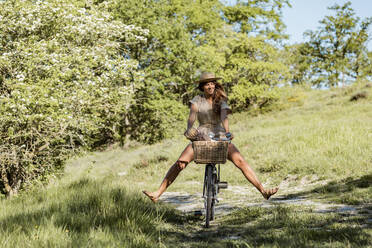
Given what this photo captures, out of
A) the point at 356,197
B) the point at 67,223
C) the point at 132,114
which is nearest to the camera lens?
the point at 67,223

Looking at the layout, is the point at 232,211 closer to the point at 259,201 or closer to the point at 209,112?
the point at 259,201

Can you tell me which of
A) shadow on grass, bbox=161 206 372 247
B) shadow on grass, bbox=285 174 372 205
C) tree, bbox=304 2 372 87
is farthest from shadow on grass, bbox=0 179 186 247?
tree, bbox=304 2 372 87

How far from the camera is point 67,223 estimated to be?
15.1 ft

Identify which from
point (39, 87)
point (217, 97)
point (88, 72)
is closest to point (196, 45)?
point (88, 72)

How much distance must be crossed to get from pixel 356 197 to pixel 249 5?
96.6 ft

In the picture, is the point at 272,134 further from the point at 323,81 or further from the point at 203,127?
the point at 323,81

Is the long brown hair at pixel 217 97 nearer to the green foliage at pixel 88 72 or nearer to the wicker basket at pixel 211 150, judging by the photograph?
the wicker basket at pixel 211 150

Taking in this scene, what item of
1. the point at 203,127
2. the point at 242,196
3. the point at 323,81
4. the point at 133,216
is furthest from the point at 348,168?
the point at 323,81

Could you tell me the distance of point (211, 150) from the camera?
5.08 m

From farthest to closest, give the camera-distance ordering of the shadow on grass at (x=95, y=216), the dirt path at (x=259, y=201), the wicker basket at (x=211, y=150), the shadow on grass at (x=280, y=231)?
1. the dirt path at (x=259, y=201)
2. the wicker basket at (x=211, y=150)
3. the shadow on grass at (x=95, y=216)
4. the shadow on grass at (x=280, y=231)

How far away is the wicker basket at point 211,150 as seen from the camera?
16.6 feet

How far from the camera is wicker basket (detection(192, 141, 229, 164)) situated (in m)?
5.06

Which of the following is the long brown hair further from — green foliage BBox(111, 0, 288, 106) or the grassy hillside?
green foliage BBox(111, 0, 288, 106)

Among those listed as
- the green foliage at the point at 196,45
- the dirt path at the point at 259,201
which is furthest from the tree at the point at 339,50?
the dirt path at the point at 259,201
